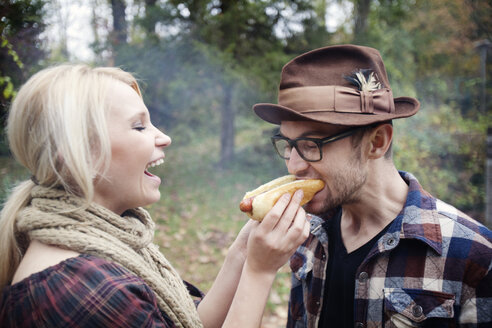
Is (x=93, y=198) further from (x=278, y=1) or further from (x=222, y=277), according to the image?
(x=278, y=1)

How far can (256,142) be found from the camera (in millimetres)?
11930

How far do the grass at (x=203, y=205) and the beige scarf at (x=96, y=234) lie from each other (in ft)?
5.70

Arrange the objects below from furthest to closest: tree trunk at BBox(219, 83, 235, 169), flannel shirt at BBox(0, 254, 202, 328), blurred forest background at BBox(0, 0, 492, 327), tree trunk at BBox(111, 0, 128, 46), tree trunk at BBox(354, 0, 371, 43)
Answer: tree trunk at BBox(219, 83, 235, 169) < tree trunk at BBox(354, 0, 371, 43) < tree trunk at BBox(111, 0, 128, 46) < blurred forest background at BBox(0, 0, 492, 327) < flannel shirt at BBox(0, 254, 202, 328)

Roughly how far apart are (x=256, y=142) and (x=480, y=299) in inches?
407

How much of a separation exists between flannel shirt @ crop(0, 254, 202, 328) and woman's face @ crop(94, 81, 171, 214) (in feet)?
1.30

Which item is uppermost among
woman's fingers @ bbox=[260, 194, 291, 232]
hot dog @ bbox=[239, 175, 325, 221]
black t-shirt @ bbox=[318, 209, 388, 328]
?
hot dog @ bbox=[239, 175, 325, 221]

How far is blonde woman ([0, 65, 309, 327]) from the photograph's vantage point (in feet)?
4.54

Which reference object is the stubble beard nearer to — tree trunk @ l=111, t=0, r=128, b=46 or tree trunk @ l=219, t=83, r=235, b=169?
tree trunk @ l=111, t=0, r=128, b=46

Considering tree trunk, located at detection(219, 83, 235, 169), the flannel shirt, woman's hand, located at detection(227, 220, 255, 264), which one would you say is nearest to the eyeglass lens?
woman's hand, located at detection(227, 220, 255, 264)

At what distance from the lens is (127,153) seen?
1.70 m

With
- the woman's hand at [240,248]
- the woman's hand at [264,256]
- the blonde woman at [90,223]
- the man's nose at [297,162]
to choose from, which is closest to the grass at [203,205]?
the blonde woman at [90,223]

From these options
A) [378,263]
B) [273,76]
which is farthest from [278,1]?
[378,263]

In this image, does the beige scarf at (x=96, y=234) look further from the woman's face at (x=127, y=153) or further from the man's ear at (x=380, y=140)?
the man's ear at (x=380, y=140)

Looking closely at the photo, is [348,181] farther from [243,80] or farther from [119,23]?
[119,23]
